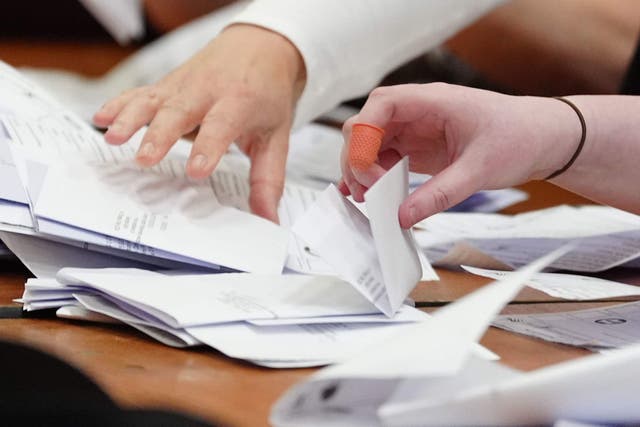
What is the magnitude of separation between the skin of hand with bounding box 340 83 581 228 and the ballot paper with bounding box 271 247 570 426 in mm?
185

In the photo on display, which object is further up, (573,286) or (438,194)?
(438,194)

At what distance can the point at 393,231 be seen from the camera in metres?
0.65

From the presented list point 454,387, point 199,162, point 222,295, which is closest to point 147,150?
point 199,162

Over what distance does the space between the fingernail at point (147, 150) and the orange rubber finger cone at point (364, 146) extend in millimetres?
204

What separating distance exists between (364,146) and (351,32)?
494 mm

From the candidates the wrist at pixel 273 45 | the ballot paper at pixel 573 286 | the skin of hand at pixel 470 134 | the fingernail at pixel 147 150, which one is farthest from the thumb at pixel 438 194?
the wrist at pixel 273 45

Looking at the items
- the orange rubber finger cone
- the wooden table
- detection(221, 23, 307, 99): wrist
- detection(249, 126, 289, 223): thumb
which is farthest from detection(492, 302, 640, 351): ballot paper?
detection(221, 23, 307, 99): wrist

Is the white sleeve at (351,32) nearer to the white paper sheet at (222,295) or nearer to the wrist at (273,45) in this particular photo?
the wrist at (273,45)

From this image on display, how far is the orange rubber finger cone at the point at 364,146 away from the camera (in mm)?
674

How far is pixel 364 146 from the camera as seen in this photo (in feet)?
2.21

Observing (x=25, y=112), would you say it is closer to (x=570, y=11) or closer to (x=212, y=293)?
(x=212, y=293)

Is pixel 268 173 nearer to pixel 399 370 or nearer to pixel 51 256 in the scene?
pixel 51 256

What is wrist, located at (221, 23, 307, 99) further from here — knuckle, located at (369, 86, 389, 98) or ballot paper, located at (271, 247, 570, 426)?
ballot paper, located at (271, 247, 570, 426)

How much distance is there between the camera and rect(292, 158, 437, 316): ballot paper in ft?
2.03
